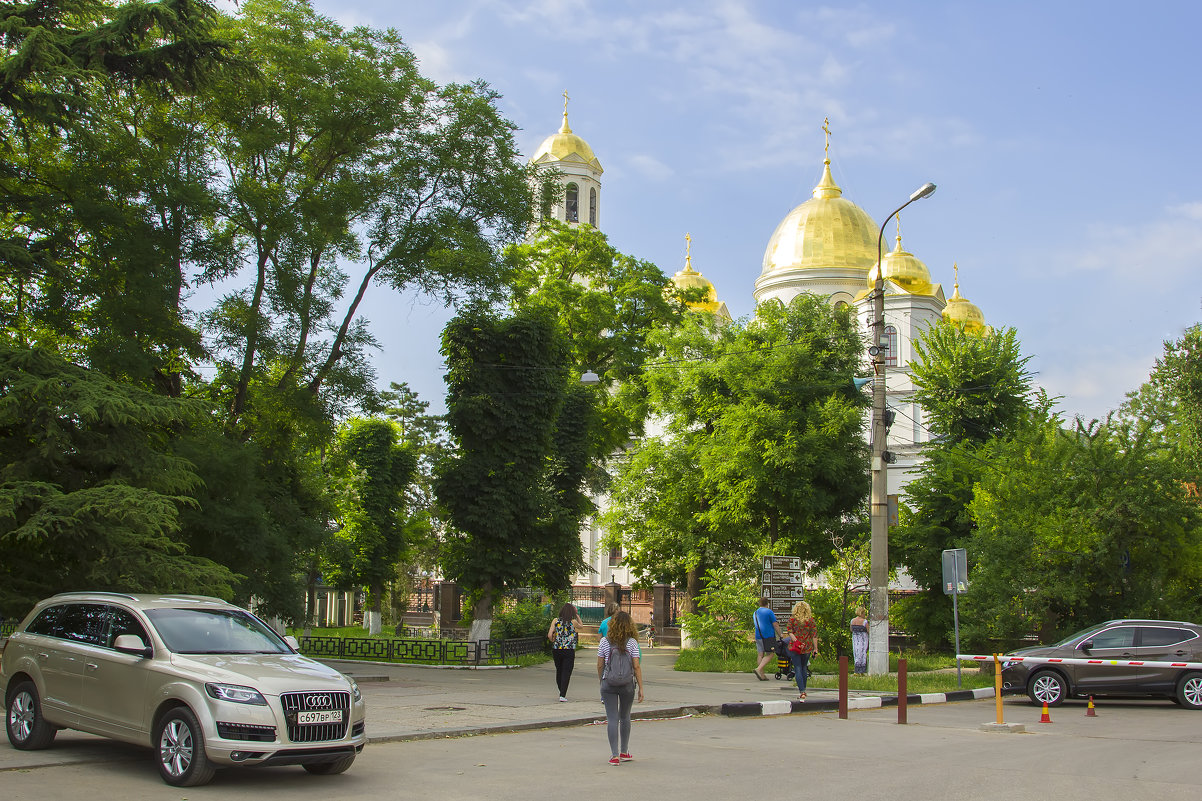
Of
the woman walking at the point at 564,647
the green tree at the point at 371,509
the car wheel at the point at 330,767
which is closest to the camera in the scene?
the car wheel at the point at 330,767

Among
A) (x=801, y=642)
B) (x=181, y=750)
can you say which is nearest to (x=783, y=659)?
(x=801, y=642)

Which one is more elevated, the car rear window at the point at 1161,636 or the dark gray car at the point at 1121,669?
the car rear window at the point at 1161,636

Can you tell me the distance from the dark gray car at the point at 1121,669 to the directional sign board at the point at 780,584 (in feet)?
21.4

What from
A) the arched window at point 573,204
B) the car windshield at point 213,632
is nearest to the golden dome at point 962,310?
the arched window at point 573,204

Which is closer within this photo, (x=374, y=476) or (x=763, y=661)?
(x=763, y=661)

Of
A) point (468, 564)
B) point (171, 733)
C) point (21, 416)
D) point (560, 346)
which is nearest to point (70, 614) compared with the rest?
point (171, 733)

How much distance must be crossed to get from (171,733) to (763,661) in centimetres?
1392

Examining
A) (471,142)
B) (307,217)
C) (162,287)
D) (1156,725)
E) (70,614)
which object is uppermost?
(471,142)

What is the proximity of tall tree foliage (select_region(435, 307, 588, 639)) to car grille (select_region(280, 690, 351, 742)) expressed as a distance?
17170 millimetres

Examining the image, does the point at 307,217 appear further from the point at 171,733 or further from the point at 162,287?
the point at 171,733

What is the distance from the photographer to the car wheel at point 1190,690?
57.7ft

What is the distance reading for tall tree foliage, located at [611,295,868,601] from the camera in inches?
1234

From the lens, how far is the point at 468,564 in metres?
26.7

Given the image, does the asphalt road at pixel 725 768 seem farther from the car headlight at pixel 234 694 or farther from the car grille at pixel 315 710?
the car headlight at pixel 234 694
